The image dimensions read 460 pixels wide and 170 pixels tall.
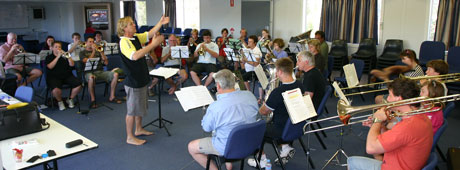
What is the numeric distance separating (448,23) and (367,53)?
1712 mm

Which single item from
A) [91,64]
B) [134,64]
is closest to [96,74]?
[91,64]

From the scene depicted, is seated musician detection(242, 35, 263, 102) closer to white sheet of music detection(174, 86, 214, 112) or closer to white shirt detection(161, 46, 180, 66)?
white shirt detection(161, 46, 180, 66)

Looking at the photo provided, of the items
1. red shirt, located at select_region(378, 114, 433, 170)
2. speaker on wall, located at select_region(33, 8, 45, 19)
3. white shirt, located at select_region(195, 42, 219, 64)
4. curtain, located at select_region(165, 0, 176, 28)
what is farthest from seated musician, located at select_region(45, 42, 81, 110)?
speaker on wall, located at select_region(33, 8, 45, 19)

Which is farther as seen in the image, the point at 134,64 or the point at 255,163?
the point at 134,64

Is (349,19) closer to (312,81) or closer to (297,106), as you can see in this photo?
(312,81)

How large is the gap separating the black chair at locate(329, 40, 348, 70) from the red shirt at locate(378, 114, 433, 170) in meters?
6.40

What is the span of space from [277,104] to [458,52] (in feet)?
17.4

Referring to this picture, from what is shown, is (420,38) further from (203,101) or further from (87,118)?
(87,118)

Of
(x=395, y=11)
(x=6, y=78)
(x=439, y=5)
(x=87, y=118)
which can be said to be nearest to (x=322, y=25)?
(x=395, y=11)

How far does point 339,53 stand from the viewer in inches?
358

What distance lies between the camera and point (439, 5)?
773cm

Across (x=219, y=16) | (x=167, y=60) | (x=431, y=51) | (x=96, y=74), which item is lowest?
(x=96, y=74)

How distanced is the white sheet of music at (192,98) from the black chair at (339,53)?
5.58 metres

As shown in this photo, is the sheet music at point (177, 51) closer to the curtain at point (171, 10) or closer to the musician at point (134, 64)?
the musician at point (134, 64)
